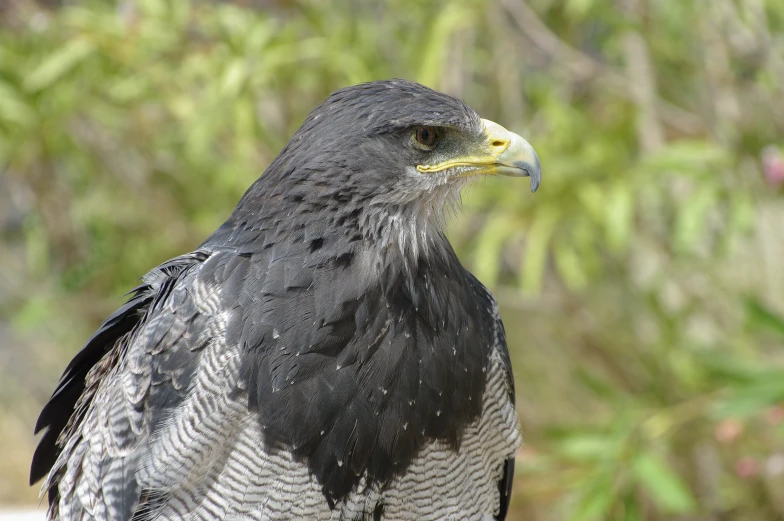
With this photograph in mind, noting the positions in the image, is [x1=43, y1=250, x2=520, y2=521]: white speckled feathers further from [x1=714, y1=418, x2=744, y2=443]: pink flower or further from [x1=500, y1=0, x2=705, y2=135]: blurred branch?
[x1=500, y1=0, x2=705, y2=135]: blurred branch

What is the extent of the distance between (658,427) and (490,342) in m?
2.25

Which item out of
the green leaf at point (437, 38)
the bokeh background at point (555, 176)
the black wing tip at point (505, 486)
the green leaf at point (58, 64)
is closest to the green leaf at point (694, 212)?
the bokeh background at point (555, 176)

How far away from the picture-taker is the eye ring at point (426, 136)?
2867 millimetres

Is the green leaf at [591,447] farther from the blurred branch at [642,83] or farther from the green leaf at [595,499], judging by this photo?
the blurred branch at [642,83]

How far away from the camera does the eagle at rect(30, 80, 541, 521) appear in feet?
9.00

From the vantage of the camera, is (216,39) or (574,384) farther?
(574,384)

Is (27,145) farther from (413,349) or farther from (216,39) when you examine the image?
(413,349)

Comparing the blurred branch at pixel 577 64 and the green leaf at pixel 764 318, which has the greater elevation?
the blurred branch at pixel 577 64

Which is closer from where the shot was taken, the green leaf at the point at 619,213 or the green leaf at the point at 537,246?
the green leaf at the point at 619,213

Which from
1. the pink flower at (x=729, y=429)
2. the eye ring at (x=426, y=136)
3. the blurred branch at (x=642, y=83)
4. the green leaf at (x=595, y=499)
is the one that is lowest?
the pink flower at (x=729, y=429)

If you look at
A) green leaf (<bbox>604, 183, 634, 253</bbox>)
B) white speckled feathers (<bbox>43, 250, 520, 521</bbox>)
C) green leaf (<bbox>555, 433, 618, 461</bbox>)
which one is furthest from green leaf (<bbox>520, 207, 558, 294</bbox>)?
white speckled feathers (<bbox>43, 250, 520, 521</bbox>)

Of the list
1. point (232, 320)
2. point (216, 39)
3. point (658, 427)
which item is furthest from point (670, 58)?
point (232, 320)

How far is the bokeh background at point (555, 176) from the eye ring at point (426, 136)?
2.16m

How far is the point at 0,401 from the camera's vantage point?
889 cm
